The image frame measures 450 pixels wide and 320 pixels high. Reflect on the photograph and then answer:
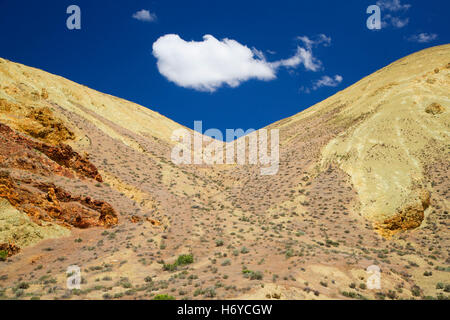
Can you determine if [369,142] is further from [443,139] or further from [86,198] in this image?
[86,198]

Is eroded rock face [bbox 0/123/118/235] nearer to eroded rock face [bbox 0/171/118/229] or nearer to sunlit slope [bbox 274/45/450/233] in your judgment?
eroded rock face [bbox 0/171/118/229]

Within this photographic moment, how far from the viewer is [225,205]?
33.7m

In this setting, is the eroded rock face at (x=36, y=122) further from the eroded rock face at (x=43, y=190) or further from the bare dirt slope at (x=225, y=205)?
the eroded rock face at (x=43, y=190)

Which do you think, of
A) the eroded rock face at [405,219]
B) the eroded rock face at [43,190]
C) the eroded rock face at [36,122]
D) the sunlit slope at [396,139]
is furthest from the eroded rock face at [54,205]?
the sunlit slope at [396,139]

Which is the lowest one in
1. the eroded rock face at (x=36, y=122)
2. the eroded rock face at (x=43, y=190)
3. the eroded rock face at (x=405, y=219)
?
the eroded rock face at (x=405, y=219)

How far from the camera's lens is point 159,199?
2866cm

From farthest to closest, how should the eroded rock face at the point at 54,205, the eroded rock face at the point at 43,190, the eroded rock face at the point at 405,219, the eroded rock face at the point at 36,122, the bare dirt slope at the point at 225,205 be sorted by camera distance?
the eroded rock face at the point at 36,122, the eroded rock face at the point at 405,219, the eroded rock face at the point at 43,190, the eroded rock face at the point at 54,205, the bare dirt slope at the point at 225,205

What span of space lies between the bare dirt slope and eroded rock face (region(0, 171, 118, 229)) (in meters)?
0.09

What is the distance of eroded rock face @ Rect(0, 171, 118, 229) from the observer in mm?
18641

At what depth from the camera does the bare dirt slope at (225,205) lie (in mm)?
14672

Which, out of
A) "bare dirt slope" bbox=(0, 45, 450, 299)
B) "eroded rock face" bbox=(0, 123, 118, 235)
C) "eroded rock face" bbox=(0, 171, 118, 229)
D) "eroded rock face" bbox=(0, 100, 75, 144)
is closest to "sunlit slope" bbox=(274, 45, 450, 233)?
"bare dirt slope" bbox=(0, 45, 450, 299)

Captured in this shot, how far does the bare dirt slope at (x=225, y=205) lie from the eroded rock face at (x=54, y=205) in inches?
3.5

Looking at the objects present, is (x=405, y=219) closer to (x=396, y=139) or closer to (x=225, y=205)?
(x=396, y=139)

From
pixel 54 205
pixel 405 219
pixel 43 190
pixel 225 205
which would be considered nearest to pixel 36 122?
pixel 43 190
